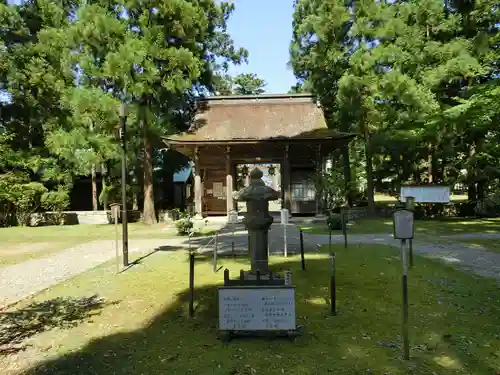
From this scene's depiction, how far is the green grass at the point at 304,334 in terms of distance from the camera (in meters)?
4.16

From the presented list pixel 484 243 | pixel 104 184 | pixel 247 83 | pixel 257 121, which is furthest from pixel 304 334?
pixel 247 83

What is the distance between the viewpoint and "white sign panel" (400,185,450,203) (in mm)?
17688

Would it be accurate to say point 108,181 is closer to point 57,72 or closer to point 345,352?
point 57,72

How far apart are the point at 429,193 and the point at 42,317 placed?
16.9m

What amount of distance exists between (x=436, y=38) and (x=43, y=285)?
68.6 ft

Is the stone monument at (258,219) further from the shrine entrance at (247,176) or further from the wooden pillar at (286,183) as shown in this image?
the wooden pillar at (286,183)

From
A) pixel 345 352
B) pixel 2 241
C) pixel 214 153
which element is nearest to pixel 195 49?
pixel 214 153

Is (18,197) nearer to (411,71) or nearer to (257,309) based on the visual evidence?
(257,309)

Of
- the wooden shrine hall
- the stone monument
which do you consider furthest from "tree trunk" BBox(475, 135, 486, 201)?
the stone monument

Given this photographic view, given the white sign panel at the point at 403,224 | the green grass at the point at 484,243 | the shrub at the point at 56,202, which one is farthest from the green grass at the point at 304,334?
the shrub at the point at 56,202

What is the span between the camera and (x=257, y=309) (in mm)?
4754

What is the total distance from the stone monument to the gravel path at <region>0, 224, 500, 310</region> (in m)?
4.42

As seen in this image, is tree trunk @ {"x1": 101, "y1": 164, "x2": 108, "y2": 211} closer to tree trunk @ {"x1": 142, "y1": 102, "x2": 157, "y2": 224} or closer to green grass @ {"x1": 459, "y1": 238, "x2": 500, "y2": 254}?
tree trunk @ {"x1": 142, "y1": 102, "x2": 157, "y2": 224}

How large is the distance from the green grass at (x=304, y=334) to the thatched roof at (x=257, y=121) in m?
11.2
